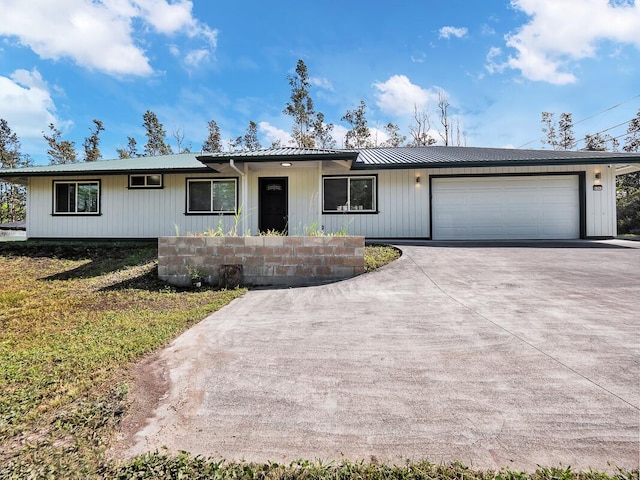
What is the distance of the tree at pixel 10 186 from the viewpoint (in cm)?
2711

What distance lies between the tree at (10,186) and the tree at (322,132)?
2646cm

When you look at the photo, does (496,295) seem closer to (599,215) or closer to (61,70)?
(599,215)

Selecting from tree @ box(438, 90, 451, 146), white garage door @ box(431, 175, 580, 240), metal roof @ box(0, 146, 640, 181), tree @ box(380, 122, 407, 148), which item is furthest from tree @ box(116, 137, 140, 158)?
white garage door @ box(431, 175, 580, 240)

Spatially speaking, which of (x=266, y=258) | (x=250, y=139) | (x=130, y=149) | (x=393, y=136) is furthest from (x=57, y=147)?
(x=266, y=258)

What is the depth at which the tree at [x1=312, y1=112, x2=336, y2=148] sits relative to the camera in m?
25.2

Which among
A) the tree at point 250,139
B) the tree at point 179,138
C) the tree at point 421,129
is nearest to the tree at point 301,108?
the tree at point 250,139

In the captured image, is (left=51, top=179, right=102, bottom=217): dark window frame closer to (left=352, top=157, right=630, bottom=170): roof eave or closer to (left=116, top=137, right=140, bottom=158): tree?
(left=352, top=157, right=630, bottom=170): roof eave

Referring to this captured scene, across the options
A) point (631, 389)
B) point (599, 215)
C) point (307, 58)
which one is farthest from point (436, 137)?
point (631, 389)

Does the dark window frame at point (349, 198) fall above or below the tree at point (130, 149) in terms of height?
below

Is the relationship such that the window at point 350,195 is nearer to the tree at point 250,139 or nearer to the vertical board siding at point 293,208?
the vertical board siding at point 293,208

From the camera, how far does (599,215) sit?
31.4 feet

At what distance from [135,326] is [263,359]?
2019 mm

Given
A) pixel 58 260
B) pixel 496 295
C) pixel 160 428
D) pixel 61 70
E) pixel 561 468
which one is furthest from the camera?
pixel 61 70

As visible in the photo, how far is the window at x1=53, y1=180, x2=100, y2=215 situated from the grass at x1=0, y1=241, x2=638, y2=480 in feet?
17.9
